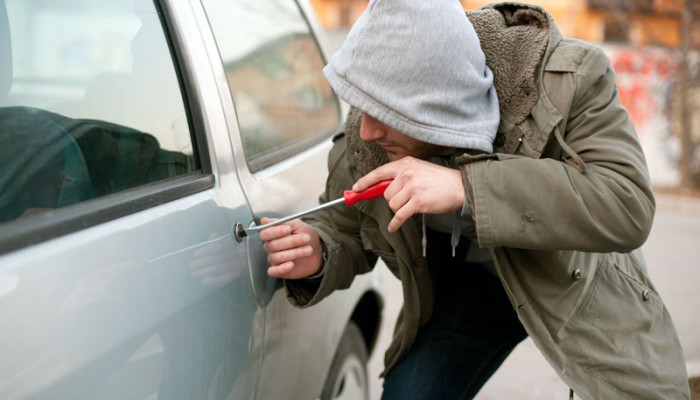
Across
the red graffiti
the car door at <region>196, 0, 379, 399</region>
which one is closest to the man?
the car door at <region>196, 0, 379, 399</region>

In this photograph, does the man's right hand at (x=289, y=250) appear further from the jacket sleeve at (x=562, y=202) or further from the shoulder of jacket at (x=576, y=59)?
the shoulder of jacket at (x=576, y=59)

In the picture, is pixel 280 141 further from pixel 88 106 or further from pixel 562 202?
pixel 562 202

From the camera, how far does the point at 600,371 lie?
6.09 ft

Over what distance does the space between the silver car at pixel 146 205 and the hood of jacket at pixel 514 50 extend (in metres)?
0.41

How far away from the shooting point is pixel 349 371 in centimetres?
291

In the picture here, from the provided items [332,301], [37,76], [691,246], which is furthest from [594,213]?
[691,246]

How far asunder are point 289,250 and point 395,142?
1.12 ft

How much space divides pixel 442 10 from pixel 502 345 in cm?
101

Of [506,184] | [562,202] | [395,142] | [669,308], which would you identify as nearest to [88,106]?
[395,142]

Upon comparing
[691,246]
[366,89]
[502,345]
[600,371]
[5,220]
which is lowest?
[691,246]

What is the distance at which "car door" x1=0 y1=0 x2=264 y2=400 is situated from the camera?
46.3 inches

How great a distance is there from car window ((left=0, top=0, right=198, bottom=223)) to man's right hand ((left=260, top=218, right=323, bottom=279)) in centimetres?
24

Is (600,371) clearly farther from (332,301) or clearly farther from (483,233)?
(332,301)

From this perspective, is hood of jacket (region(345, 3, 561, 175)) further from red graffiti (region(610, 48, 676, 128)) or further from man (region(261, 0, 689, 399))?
red graffiti (region(610, 48, 676, 128))
